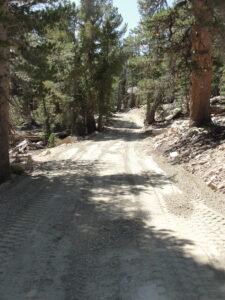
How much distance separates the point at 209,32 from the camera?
11.2 m

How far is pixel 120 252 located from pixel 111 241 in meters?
0.39

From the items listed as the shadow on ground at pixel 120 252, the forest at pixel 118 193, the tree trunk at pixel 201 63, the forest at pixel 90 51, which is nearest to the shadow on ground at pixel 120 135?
the forest at pixel 90 51

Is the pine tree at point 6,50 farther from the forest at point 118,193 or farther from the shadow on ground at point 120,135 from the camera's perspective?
the shadow on ground at point 120,135

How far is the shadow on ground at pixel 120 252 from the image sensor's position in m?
3.37

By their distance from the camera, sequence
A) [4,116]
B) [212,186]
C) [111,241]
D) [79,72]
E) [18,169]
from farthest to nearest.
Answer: [79,72] → [18,169] → [4,116] → [212,186] → [111,241]

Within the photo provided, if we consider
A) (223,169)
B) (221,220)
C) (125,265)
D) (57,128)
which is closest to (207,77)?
(223,169)

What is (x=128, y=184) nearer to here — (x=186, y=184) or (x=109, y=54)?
(x=186, y=184)

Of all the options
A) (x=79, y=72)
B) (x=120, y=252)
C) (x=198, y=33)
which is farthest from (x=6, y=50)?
(x=79, y=72)

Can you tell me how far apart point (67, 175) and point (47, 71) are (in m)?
3.14

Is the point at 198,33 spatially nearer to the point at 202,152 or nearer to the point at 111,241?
the point at 202,152

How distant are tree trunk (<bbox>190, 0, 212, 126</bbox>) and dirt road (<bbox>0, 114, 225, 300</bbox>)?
534 cm

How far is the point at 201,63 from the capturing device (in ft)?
41.6

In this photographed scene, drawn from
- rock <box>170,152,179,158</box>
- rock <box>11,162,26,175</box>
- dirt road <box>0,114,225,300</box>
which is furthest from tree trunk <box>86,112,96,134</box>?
dirt road <box>0,114,225,300</box>

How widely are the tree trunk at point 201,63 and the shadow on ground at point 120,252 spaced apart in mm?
6164
